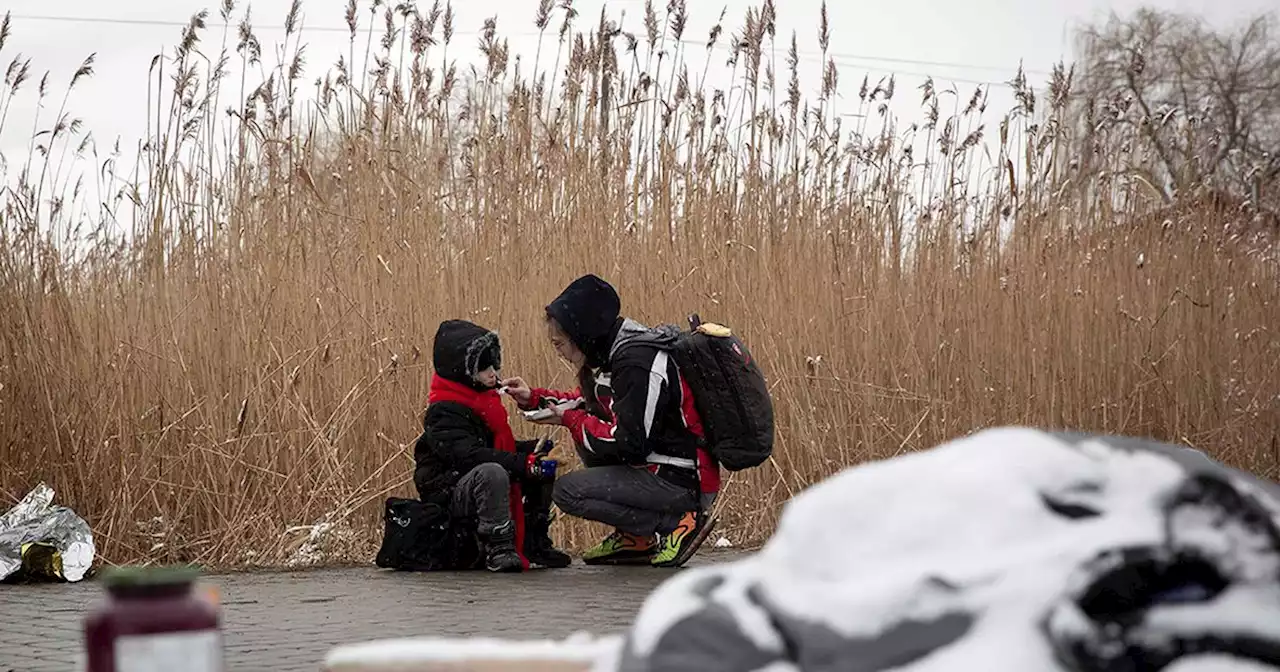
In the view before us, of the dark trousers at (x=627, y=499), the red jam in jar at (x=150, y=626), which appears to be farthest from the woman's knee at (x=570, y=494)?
the red jam in jar at (x=150, y=626)

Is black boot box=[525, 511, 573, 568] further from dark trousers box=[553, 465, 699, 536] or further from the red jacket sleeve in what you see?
the red jacket sleeve

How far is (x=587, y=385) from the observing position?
8477mm

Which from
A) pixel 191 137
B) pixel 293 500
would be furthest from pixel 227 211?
pixel 293 500

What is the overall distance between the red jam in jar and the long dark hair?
21.0ft

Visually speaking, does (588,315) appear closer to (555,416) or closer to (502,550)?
(555,416)

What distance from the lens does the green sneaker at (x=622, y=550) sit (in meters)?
8.45

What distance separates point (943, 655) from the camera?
1.94m

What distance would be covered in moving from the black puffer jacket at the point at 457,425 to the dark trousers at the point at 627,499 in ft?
0.88

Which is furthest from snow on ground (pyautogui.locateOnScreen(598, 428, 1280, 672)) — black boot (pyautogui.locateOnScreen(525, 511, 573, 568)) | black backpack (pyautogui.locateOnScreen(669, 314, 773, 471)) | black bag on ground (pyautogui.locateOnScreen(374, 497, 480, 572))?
black boot (pyautogui.locateOnScreen(525, 511, 573, 568))

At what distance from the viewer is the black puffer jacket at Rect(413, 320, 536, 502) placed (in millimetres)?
8273

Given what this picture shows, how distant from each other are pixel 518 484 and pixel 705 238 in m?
2.24

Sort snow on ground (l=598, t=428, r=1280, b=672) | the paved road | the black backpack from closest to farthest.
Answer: snow on ground (l=598, t=428, r=1280, b=672), the paved road, the black backpack

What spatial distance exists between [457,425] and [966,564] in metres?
6.42

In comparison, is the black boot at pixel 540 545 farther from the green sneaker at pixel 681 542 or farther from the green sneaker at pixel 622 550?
the green sneaker at pixel 681 542
